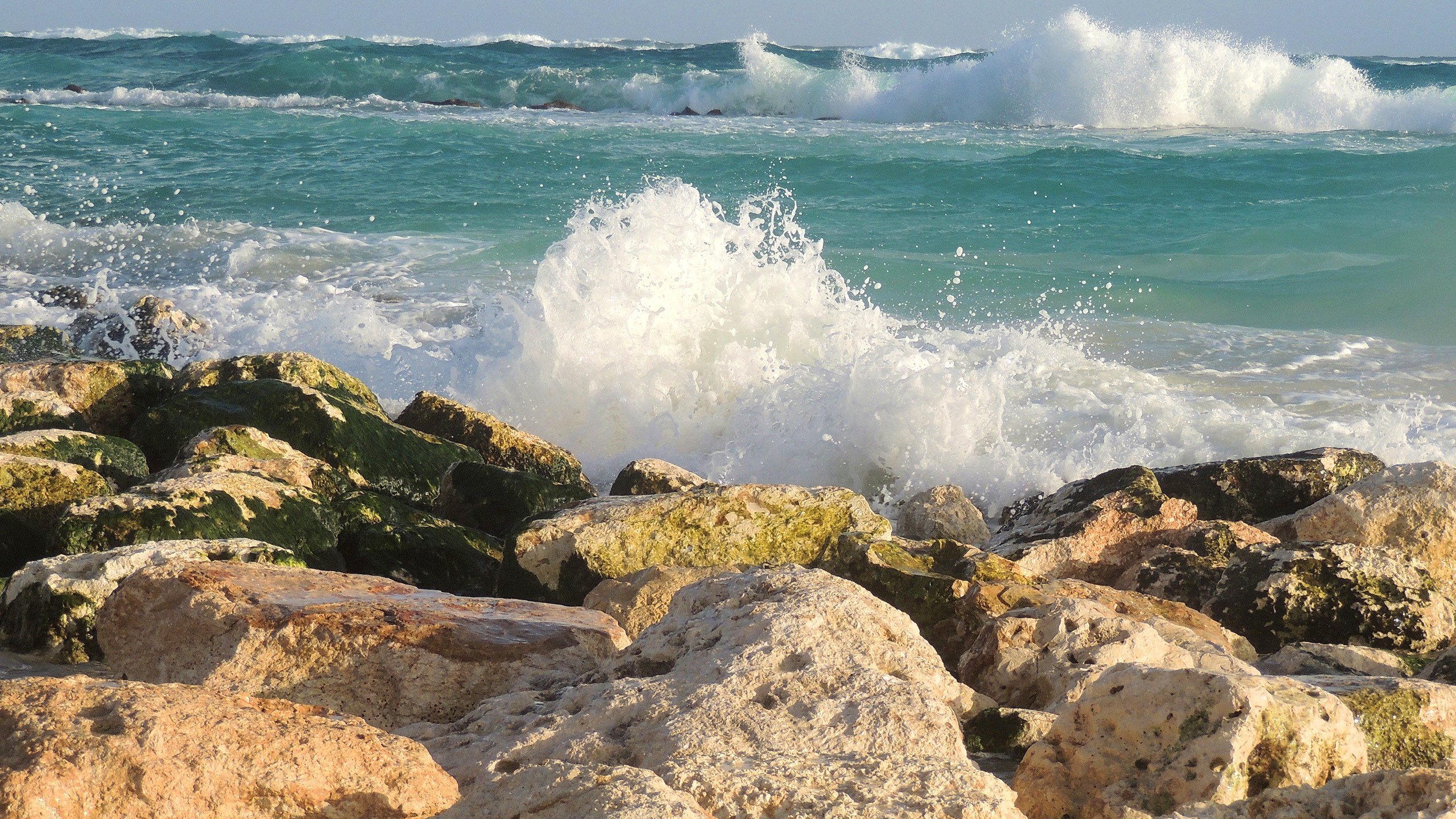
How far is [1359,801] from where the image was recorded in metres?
1.73

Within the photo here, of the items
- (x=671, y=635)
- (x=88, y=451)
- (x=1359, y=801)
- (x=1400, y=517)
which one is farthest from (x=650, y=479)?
(x=1359, y=801)

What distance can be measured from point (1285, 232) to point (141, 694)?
12388 mm

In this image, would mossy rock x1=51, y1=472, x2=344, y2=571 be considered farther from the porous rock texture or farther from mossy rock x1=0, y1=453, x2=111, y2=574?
the porous rock texture

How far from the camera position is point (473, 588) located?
3883mm

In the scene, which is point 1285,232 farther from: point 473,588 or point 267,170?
point 267,170

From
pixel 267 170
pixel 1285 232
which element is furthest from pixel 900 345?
pixel 267 170

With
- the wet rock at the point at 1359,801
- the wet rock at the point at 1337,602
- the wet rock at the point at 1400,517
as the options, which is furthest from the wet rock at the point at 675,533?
the wet rock at the point at 1359,801

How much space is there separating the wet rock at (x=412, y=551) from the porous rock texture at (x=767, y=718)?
1.61 m

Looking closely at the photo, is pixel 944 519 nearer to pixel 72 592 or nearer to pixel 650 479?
pixel 650 479

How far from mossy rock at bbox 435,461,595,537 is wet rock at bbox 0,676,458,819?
2.67 meters

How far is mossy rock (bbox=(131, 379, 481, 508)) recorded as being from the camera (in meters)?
4.68

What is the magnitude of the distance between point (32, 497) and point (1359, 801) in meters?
3.72

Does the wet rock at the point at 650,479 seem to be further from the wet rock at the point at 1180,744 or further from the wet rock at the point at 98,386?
the wet rock at the point at 1180,744

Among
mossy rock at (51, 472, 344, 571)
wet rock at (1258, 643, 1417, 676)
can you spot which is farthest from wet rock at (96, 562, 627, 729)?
wet rock at (1258, 643, 1417, 676)
